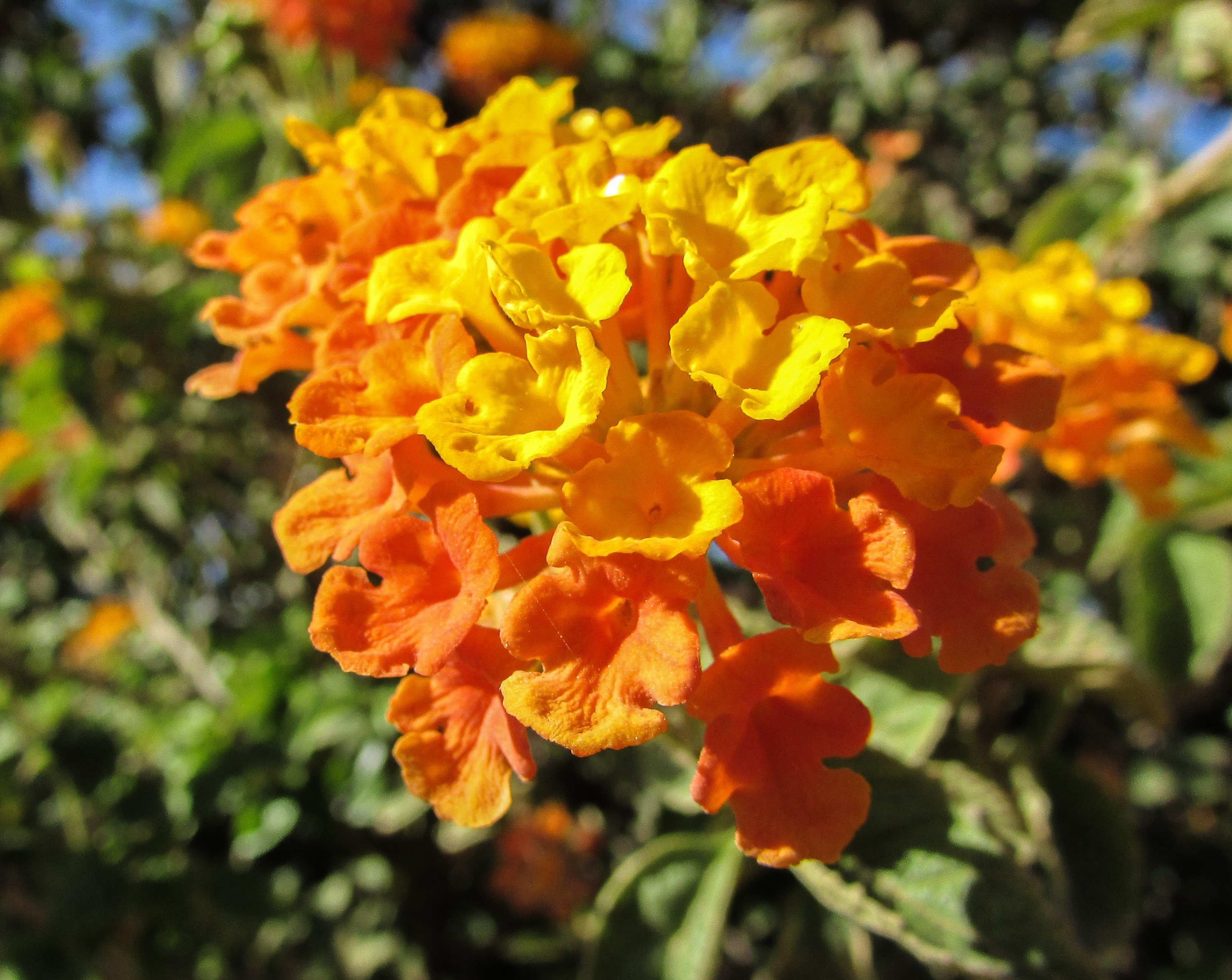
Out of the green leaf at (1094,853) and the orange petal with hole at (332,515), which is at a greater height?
the orange petal with hole at (332,515)

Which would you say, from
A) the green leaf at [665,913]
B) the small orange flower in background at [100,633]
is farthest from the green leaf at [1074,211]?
the small orange flower in background at [100,633]

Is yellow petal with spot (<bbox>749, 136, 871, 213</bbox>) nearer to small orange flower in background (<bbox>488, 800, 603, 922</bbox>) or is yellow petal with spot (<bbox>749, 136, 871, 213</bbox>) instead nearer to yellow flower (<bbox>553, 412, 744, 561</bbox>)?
yellow flower (<bbox>553, 412, 744, 561</bbox>)

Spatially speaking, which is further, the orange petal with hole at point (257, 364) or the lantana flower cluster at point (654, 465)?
the orange petal with hole at point (257, 364)

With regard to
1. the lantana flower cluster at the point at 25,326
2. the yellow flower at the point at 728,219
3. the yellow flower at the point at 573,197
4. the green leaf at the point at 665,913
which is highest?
the yellow flower at the point at 573,197

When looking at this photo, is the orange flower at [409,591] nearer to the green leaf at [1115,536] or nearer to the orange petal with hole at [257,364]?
the orange petal with hole at [257,364]

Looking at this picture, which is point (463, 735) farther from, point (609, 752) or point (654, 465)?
point (609, 752)

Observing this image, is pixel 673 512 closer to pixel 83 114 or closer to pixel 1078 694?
pixel 1078 694
